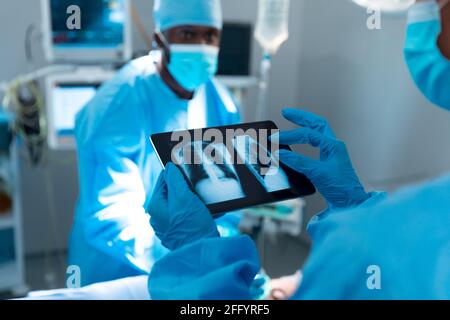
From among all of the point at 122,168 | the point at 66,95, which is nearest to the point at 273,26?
the point at 122,168

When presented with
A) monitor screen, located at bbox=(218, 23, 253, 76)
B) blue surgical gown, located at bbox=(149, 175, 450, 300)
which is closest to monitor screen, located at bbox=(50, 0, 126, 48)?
monitor screen, located at bbox=(218, 23, 253, 76)

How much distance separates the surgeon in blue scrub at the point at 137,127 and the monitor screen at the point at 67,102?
81cm

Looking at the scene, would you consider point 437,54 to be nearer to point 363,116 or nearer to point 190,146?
point 363,116

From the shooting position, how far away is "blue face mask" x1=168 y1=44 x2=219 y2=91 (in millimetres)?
960

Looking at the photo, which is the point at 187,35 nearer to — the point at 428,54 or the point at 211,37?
the point at 211,37

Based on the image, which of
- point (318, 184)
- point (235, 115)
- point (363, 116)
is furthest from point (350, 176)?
point (363, 116)

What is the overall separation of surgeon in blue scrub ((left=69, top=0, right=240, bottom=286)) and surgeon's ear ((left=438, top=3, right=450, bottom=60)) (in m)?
0.47

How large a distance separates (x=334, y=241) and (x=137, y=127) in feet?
1.87

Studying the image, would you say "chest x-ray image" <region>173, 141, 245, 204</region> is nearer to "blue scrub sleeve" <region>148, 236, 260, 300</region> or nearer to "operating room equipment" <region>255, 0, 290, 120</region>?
"blue scrub sleeve" <region>148, 236, 260, 300</region>

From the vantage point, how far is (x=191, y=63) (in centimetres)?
97

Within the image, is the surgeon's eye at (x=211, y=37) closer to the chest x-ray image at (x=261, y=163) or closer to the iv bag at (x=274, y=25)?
the iv bag at (x=274, y=25)

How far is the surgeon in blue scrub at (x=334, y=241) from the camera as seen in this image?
18.9 inches

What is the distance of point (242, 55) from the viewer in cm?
206
